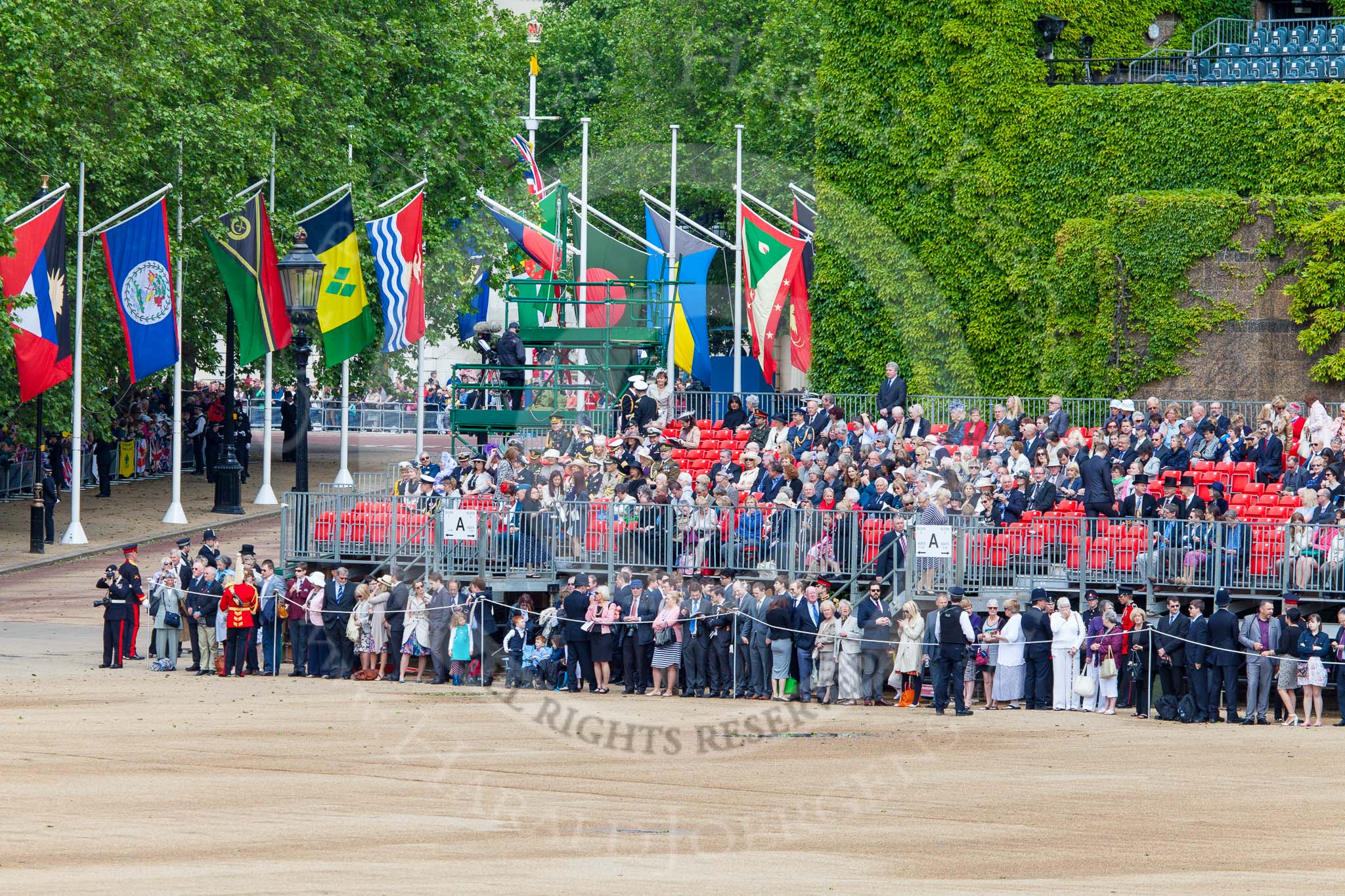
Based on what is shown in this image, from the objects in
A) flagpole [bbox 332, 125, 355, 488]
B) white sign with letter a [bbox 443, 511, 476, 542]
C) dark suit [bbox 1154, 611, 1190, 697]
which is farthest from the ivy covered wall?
flagpole [bbox 332, 125, 355, 488]

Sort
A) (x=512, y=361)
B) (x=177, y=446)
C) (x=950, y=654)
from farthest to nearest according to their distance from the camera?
(x=177, y=446) → (x=512, y=361) → (x=950, y=654)

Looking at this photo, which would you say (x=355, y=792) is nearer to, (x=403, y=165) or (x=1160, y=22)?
(x=1160, y=22)

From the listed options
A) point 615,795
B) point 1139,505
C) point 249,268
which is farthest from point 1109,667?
point 249,268

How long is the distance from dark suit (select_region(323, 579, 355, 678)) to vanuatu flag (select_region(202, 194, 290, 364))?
14.9m

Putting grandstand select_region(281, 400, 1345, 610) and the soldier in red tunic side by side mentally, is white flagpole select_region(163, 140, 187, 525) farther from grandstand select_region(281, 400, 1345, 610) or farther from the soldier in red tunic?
the soldier in red tunic

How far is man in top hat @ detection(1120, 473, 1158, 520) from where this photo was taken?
2505 cm

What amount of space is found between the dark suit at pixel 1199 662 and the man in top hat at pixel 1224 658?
0.05 metres

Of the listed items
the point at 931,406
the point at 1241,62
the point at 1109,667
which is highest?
the point at 1241,62

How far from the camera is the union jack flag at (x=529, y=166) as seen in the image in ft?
161

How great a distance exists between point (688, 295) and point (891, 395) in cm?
1114

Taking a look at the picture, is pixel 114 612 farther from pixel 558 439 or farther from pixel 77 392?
pixel 77 392

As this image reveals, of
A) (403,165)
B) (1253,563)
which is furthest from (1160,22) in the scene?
(403,165)

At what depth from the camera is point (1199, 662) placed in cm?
2323

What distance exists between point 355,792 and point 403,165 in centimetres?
3452
